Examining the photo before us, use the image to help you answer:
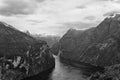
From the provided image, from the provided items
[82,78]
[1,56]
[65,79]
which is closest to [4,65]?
[1,56]

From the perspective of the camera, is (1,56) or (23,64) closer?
(1,56)

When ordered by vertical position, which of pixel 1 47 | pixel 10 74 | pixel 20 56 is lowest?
pixel 10 74

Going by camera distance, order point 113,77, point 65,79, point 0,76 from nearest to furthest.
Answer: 1. point 113,77
2. point 0,76
3. point 65,79

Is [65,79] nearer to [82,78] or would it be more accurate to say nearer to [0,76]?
[82,78]

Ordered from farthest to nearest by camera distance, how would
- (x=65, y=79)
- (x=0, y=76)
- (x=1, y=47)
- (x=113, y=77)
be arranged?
(x=1, y=47) → (x=65, y=79) → (x=0, y=76) → (x=113, y=77)

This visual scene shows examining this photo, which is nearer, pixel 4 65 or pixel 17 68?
pixel 4 65

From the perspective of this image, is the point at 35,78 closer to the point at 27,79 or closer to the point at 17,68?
the point at 27,79

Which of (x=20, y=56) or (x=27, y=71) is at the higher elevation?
(x=20, y=56)

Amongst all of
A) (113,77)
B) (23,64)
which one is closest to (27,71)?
(23,64)

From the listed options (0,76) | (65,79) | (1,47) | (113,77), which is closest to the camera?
(113,77)
